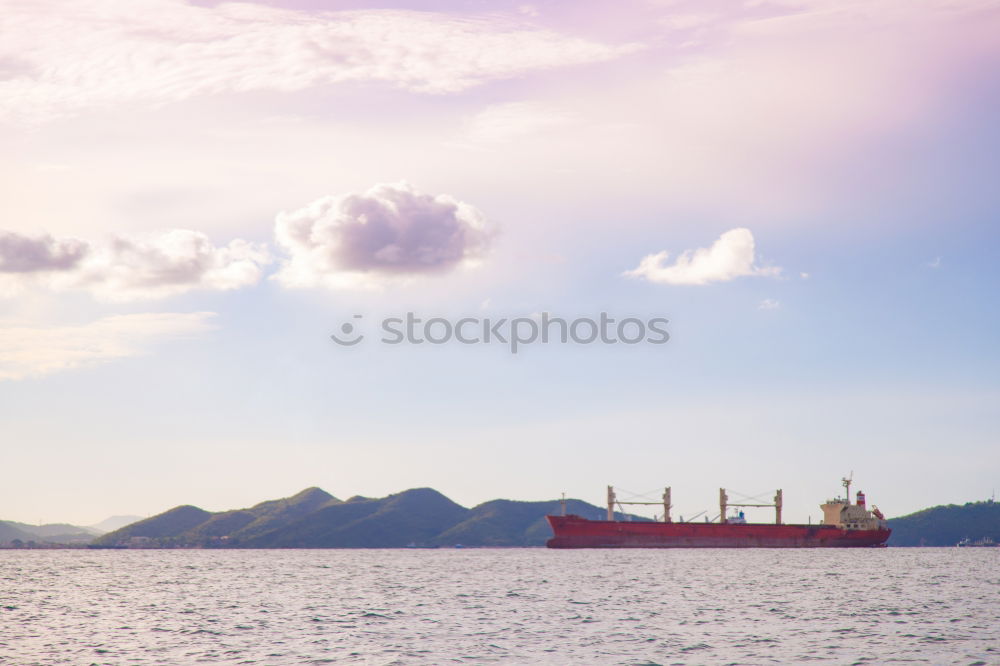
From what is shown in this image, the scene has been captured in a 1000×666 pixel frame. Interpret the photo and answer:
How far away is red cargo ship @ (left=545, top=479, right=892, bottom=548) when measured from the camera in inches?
5778

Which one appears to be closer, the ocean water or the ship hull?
the ocean water

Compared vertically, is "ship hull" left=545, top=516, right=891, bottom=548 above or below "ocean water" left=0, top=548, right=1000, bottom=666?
above

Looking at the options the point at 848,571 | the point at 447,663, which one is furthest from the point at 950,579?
the point at 447,663

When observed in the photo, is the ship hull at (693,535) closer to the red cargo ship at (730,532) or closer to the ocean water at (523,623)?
the red cargo ship at (730,532)

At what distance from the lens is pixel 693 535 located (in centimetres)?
15075

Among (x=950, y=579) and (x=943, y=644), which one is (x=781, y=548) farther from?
(x=943, y=644)

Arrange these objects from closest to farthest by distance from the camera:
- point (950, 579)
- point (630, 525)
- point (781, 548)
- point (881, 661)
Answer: point (881, 661)
point (950, 579)
point (630, 525)
point (781, 548)

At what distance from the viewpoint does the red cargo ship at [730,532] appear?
Answer: 481 ft

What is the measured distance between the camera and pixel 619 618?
44469 mm

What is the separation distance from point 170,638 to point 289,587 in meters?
35.9

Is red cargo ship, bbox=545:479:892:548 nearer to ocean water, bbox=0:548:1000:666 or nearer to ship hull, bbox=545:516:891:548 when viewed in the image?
ship hull, bbox=545:516:891:548

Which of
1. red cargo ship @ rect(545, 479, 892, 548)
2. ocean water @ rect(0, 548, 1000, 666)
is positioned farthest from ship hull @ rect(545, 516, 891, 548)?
ocean water @ rect(0, 548, 1000, 666)

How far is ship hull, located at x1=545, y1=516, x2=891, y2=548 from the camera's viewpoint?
481 ft

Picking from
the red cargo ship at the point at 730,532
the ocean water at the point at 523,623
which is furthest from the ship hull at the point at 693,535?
the ocean water at the point at 523,623
